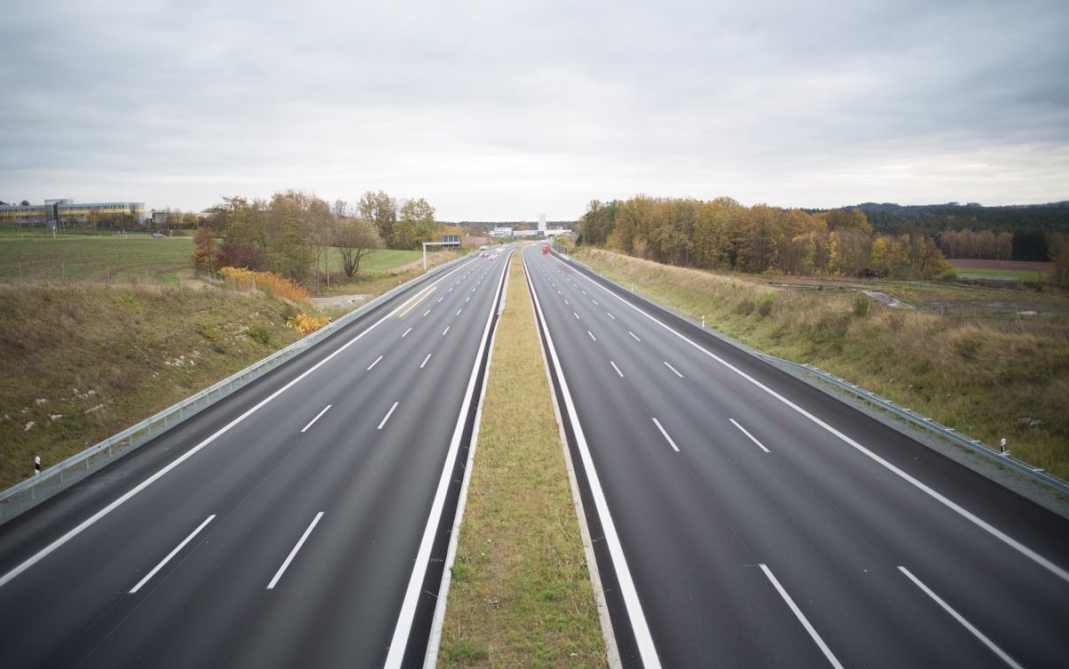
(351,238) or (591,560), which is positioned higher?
(351,238)

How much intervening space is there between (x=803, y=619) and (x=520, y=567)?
15.8ft

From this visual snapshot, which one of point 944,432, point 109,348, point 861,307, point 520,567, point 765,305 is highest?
point 861,307

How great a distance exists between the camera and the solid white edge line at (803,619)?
306 inches

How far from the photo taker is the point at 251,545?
11109mm

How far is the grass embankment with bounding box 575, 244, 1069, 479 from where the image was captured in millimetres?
15406

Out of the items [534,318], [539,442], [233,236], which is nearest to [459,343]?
[534,318]

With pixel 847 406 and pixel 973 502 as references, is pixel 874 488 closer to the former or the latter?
pixel 973 502

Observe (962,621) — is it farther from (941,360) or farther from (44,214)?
(44,214)

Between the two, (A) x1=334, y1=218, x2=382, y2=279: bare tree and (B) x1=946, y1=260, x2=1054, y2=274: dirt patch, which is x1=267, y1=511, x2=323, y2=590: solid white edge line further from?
(B) x1=946, y1=260, x2=1054, y2=274: dirt patch

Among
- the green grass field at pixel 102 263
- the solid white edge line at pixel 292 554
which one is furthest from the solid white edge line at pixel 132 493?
the green grass field at pixel 102 263


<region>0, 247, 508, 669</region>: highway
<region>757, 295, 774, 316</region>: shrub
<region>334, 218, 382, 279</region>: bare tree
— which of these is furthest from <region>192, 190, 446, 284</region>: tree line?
<region>757, 295, 774, 316</region>: shrub

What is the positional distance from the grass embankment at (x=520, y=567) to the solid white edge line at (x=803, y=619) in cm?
319

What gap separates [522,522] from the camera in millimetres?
11766

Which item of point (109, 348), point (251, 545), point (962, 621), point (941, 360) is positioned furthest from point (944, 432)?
point (109, 348)
